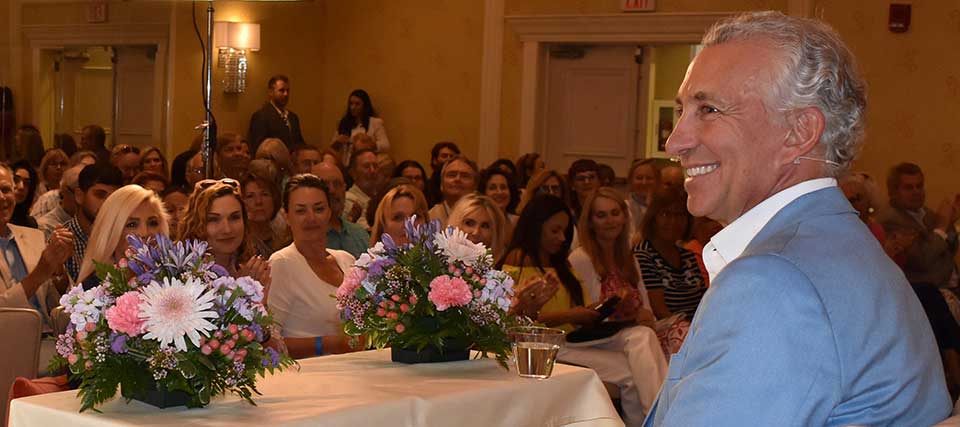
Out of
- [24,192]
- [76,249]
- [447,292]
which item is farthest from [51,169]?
[447,292]

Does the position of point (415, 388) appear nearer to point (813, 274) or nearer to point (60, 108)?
point (813, 274)

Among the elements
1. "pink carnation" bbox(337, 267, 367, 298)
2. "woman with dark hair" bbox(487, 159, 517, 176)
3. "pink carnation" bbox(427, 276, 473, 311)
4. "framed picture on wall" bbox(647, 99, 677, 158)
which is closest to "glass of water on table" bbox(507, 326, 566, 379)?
"pink carnation" bbox(427, 276, 473, 311)

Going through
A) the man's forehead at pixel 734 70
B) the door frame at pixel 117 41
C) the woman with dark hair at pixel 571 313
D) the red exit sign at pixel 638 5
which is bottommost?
the woman with dark hair at pixel 571 313

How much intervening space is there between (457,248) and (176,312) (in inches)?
45.3

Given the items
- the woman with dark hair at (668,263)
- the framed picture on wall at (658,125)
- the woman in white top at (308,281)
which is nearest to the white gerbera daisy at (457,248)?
the woman in white top at (308,281)

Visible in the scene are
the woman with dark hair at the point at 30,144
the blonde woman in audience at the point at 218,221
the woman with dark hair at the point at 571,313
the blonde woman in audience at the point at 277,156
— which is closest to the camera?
the blonde woman in audience at the point at 218,221

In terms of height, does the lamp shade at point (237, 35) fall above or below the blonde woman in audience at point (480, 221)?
above

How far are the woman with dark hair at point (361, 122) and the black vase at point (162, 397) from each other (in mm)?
8097

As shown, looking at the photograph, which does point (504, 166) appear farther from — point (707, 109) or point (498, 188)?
point (707, 109)

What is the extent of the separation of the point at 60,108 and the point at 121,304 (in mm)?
4901

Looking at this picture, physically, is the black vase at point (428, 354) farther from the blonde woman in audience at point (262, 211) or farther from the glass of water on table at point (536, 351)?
the blonde woman in audience at point (262, 211)

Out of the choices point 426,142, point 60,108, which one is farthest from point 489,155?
point 60,108

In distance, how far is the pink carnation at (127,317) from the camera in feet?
8.69

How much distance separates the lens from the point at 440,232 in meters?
3.71
